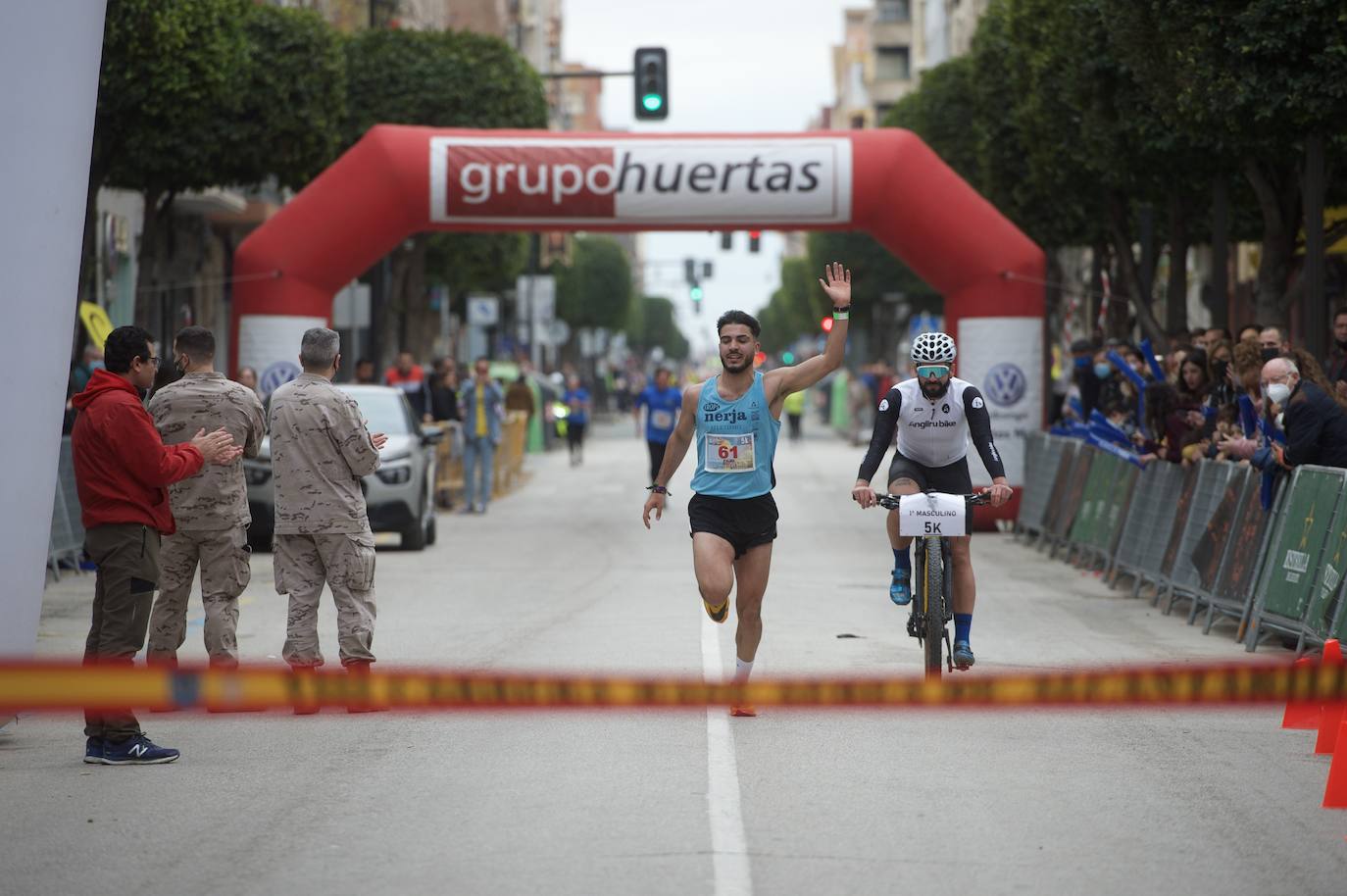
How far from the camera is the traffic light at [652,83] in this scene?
26.8 m

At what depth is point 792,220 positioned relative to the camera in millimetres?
23312

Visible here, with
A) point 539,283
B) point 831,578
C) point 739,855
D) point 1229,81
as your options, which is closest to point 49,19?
point 739,855

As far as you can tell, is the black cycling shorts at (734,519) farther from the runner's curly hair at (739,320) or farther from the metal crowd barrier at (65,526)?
the metal crowd barrier at (65,526)

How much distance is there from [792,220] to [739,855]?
671 inches

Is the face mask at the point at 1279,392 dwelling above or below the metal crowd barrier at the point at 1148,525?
above

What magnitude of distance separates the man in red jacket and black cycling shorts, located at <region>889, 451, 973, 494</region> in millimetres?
3702

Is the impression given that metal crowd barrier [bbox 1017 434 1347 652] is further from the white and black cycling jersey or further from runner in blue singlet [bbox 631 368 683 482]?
runner in blue singlet [bbox 631 368 683 482]

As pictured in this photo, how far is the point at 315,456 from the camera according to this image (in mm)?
10008

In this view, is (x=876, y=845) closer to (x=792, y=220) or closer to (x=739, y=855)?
(x=739, y=855)

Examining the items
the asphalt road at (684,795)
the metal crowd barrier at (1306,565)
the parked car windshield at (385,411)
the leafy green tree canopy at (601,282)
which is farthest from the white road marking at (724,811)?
the leafy green tree canopy at (601,282)

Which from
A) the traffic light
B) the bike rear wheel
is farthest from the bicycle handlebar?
the traffic light

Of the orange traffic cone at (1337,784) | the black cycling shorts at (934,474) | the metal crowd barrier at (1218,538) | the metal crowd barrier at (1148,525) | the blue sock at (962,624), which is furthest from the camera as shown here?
the metal crowd barrier at (1148,525)

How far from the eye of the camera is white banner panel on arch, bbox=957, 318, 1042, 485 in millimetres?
23609

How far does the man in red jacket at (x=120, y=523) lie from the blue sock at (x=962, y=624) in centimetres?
386
